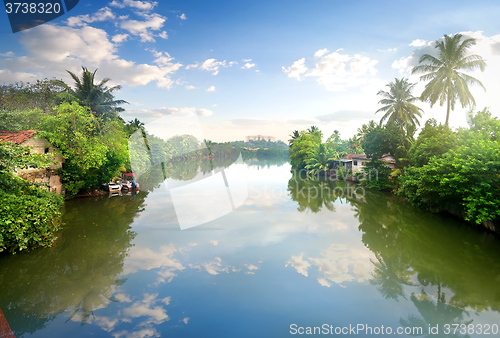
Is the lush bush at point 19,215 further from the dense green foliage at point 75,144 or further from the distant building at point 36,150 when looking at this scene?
the dense green foliage at point 75,144

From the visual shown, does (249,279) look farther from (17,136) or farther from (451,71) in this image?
(451,71)

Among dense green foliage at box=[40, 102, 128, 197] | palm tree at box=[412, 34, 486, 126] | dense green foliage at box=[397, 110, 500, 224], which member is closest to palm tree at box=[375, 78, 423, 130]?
palm tree at box=[412, 34, 486, 126]

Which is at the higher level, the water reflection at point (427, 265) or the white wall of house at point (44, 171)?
the white wall of house at point (44, 171)

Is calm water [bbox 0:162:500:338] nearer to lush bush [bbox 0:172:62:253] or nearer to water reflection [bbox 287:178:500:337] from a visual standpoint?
water reflection [bbox 287:178:500:337]

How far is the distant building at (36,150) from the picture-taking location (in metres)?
15.1

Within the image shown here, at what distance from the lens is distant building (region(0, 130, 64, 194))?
1505 cm

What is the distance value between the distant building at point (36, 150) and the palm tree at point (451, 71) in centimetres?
3007

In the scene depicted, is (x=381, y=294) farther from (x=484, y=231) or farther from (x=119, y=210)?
(x=119, y=210)

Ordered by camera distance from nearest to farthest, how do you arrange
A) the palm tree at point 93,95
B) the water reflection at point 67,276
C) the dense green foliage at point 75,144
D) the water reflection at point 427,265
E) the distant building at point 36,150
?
the water reflection at point 67,276 → the water reflection at point 427,265 → the distant building at point 36,150 → the dense green foliage at point 75,144 → the palm tree at point 93,95

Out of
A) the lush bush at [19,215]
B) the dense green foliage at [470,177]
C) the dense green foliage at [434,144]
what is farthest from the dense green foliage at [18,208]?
the dense green foliage at [434,144]

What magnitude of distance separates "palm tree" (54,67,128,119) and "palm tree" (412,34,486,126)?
103 feet

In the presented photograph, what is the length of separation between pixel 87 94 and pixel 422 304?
31.5 meters

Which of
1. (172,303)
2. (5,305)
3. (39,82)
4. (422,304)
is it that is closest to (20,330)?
(5,305)

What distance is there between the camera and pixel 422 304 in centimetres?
659
